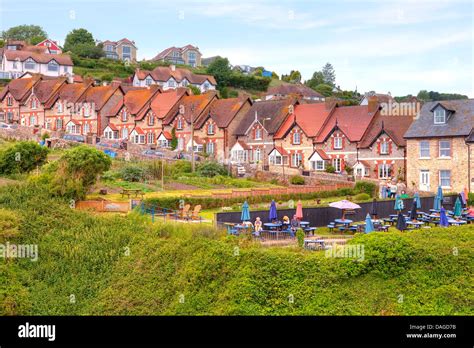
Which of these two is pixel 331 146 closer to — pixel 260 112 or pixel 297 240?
pixel 260 112

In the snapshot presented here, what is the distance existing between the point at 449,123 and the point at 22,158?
28.0 meters

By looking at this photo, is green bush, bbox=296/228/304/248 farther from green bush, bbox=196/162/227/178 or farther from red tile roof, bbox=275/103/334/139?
red tile roof, bbox=275/103/334/139

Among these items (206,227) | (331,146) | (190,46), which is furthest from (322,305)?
(190,46)

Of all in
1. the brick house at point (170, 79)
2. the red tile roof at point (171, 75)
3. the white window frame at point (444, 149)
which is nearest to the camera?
the white window frame at point (444, 149)

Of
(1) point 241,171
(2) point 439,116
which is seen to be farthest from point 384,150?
(1) point 241,171

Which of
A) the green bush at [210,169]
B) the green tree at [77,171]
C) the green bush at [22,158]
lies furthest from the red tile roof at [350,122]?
the green tree at [77,171]

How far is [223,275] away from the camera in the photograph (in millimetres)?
26984

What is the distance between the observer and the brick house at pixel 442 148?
155 feet

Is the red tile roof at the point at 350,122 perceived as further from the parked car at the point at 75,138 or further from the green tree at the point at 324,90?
the green tree at the point at 324,90

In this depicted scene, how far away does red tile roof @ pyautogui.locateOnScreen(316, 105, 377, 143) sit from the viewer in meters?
57.8

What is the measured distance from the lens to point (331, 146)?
59406 mm

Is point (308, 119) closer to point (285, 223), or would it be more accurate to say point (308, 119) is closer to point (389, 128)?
point (389, 128)

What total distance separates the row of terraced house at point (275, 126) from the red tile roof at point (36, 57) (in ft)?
56.7

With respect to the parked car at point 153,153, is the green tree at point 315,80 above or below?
above
